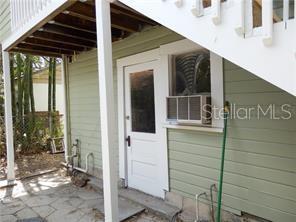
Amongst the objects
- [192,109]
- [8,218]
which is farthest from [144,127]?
[8,218]

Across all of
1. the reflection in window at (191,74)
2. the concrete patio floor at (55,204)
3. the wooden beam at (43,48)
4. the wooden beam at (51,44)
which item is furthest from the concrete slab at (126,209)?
the wooden beam at (43,48)

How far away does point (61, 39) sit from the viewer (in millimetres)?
4348

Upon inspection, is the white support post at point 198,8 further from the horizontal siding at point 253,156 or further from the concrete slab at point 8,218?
the concrete slab at point 8,218

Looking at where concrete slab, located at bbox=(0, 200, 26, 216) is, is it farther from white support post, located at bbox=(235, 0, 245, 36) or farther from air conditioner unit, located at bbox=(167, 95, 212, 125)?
white support post, located at bbox=(235, 0, 245, 36)

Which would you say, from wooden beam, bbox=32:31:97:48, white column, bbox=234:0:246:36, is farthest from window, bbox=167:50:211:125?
wooden beam, bbox=32:31:97:48

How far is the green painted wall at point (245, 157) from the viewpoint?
241cm

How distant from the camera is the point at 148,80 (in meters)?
3.75

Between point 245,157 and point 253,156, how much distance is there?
87mm

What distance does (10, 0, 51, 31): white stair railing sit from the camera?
11.1 feet

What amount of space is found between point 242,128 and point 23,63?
6.97 meters

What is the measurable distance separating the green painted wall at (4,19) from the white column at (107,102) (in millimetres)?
3223

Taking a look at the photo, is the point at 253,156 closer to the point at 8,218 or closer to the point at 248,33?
the point at 248,33

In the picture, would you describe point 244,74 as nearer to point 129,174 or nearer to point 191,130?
point 191,130

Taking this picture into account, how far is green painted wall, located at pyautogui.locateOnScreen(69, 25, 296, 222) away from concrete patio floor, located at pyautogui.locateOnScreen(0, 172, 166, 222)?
723 millimetres
